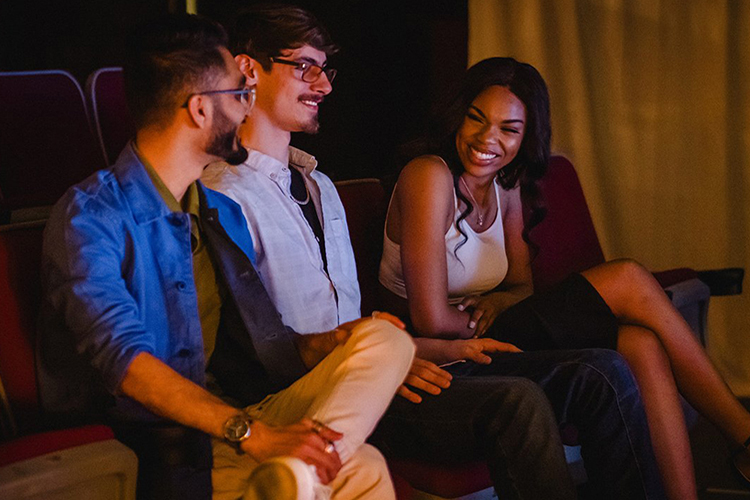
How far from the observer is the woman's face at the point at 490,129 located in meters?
2.20

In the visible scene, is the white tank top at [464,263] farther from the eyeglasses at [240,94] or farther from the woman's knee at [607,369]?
the eyeglasses at [240,94]

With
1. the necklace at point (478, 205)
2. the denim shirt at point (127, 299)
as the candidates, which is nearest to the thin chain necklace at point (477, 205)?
the necklace at point (478, 205)

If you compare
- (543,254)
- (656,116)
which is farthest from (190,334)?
(656,116)

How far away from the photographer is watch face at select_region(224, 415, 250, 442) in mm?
1305

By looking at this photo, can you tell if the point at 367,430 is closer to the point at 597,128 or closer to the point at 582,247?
the point at 582,247

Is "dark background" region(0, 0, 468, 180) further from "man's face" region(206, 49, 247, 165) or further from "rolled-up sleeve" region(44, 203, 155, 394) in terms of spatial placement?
"rolled-up sleeve" region(44, 203, 155, 394)

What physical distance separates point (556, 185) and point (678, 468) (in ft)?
3.42

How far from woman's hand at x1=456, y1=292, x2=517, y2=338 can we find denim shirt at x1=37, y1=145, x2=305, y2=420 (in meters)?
0.57

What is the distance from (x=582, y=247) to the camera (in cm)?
266

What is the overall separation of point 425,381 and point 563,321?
1.42 ft

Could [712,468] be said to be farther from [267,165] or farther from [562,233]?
[267,165]

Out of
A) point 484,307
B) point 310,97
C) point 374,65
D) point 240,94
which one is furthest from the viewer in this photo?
point 374,65

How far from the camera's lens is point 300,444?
4.19ft

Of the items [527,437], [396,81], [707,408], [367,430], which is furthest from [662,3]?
[367,430]
